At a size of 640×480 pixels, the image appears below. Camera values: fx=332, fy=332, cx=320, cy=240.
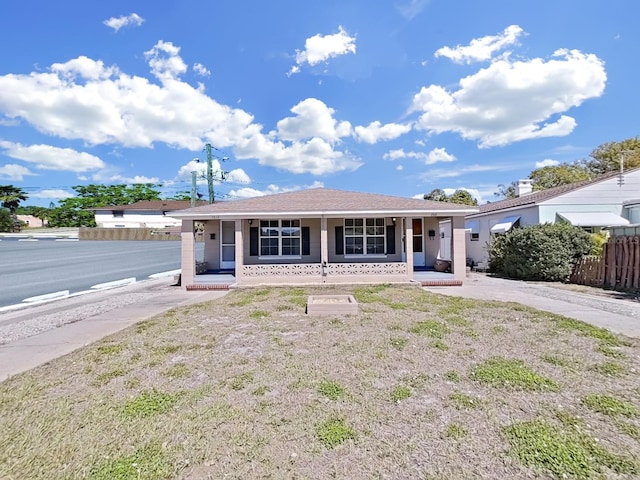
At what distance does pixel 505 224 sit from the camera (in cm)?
1788

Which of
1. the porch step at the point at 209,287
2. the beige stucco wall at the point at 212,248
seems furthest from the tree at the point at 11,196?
the porch step at the point at 209,287

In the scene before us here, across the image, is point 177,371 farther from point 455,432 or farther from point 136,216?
point 136,216

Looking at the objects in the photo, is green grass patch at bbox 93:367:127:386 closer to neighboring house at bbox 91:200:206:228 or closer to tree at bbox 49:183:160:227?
neighboring house at bbox 91:200:206:228

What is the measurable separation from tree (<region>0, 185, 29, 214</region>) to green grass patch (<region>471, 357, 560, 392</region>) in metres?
79.9

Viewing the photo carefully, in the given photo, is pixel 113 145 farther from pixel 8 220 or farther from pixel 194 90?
pixel 194 90

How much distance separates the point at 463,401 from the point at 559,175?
4257 cm

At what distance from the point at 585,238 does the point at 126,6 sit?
68.9ft

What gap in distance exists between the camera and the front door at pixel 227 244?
53.8 ft

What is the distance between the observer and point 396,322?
743 centimetres

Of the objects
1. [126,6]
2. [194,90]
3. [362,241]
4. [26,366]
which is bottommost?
[26,366]

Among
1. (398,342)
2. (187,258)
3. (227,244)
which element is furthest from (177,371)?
(227,244)

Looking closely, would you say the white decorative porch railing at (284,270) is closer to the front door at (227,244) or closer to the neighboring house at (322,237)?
the neighboring house at (322,237)

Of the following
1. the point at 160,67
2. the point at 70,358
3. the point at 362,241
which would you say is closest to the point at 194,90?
the point at 160,67

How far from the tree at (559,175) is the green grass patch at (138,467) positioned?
4135 cm
